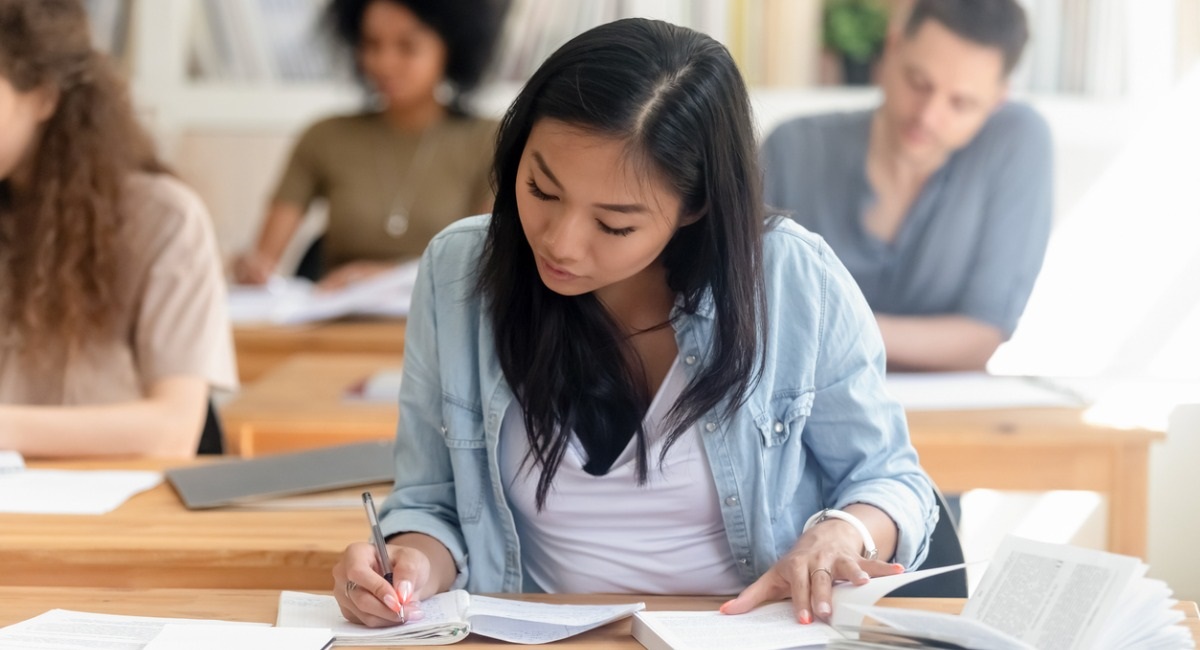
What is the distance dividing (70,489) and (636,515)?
705 mm

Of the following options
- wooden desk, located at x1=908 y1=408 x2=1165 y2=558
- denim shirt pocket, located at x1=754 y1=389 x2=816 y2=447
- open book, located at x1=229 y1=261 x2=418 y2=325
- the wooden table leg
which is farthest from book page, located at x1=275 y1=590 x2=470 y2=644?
open book, located at x1=229 y1=261 x2=418 y2=325

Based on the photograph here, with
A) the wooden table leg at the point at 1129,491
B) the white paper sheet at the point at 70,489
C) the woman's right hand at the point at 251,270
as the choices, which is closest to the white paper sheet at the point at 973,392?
the wooden table leg at the point at 1129,491

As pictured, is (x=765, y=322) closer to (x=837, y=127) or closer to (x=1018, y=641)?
(x=1018, y=641)

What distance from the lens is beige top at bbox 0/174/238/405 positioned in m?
1.91

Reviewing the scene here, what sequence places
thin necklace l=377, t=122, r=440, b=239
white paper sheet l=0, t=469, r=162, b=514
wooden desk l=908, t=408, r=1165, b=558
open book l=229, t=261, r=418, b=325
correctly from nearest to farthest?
white paper sheet l=0, t=469, r=162, b=514, wooden desk l=908, t=408, r=1165, b=558, open book l=229, t=261, r=418, b=325, thin necklace l=377, t=122, r=440, b=239

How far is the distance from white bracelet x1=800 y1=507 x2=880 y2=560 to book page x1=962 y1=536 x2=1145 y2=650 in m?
0.12

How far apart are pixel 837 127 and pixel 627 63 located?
158cm

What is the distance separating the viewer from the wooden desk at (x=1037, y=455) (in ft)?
6.57

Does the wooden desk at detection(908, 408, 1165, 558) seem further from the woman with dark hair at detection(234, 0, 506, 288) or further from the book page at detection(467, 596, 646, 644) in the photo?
the woman with dark hair at detection(234, 0, 506, 288)

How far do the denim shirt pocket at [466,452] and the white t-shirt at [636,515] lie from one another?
0.08ft

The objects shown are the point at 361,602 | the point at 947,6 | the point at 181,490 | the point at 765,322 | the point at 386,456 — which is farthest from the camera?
the point at 947,6

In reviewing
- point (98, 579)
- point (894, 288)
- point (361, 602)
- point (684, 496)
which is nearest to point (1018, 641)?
point (684, 496)

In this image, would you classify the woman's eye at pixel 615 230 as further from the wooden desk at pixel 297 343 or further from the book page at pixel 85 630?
the wooden desk at pixel 297 343

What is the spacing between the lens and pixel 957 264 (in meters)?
2.57
